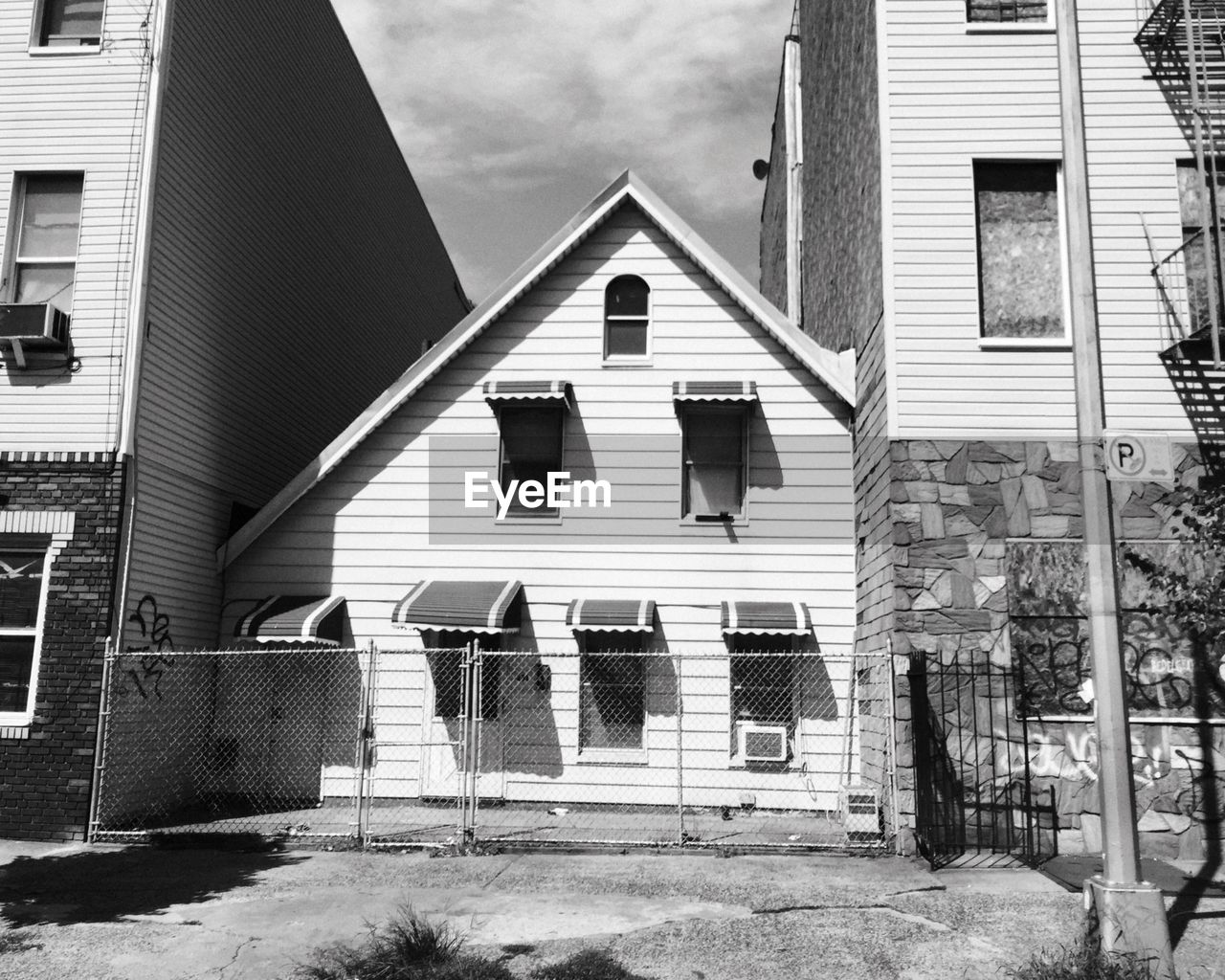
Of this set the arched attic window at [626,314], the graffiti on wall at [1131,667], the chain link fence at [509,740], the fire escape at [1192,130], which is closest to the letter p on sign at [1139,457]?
the graffiti on wall at [1131,667]

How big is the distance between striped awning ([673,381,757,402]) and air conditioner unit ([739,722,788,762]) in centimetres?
408

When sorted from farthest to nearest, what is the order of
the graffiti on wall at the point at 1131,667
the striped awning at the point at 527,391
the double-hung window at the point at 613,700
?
1. the striped awning at the point at 527,391
2. the double-hung window at the point at 613,700
3. the graffiti on wall at the point at 1131,667

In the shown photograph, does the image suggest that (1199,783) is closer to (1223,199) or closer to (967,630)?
(967,630)

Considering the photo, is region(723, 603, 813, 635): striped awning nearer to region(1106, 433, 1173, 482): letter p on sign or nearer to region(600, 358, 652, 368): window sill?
region(600, 358, 652, 368): window sill

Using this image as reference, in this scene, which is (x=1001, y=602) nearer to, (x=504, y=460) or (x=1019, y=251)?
(x=1019, y=251)

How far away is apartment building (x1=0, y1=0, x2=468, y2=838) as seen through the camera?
11648 mm

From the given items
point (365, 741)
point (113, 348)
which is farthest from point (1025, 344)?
point (113, 348)

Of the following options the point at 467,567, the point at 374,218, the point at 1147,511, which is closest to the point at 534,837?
the point at 467,567

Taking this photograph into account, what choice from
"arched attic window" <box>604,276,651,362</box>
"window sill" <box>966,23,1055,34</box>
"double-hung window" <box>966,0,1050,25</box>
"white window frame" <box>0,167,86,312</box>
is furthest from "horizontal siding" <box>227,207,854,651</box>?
"double-hung window" <box>966,0,1050,25</box>

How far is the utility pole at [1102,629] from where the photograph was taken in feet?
22.6

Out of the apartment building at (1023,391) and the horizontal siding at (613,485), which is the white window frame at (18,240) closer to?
the horizontal siding at (613,485)

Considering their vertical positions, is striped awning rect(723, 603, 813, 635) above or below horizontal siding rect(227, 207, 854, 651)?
below

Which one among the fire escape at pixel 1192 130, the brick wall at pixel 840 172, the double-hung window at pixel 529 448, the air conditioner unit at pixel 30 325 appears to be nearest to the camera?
the fire escape at pixel 1192 130

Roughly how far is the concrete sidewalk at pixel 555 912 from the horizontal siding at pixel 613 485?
3899mm
